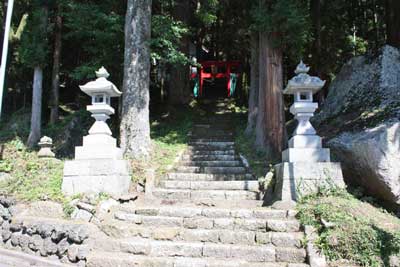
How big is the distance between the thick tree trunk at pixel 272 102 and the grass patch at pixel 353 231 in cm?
320

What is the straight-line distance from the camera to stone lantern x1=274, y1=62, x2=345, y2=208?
5.99 metres

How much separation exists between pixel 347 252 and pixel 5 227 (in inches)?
218

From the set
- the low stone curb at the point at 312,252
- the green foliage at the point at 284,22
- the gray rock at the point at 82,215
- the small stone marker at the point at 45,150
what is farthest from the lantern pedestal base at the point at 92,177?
the green foliage at the point at 284,22

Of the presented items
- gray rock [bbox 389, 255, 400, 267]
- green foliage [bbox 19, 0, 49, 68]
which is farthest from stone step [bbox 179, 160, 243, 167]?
green foliage [bbox 19, 0, 49, 68]

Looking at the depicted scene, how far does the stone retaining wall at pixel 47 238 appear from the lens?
514 centimetres

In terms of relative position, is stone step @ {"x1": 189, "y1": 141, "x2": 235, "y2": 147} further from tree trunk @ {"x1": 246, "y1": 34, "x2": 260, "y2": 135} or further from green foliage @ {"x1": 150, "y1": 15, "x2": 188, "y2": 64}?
green foliage @ {"x1": 150, "y1": 15, "x2": 188, "y2": 64}

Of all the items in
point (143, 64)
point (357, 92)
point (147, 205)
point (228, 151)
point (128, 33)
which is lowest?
point (147, 205)

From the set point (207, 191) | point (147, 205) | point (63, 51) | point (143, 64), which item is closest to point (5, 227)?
point (147, 205)

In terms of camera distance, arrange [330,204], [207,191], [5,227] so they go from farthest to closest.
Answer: [207,191] < [5,227] < [330,204]

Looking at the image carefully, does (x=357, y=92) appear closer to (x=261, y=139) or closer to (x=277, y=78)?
(x=277, y=78)

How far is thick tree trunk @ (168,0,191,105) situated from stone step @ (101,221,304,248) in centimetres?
905

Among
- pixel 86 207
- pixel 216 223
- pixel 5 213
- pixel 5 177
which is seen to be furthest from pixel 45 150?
pixel 216 223

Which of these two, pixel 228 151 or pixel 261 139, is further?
pixel 228 151

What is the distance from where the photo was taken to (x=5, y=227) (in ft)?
20.3
